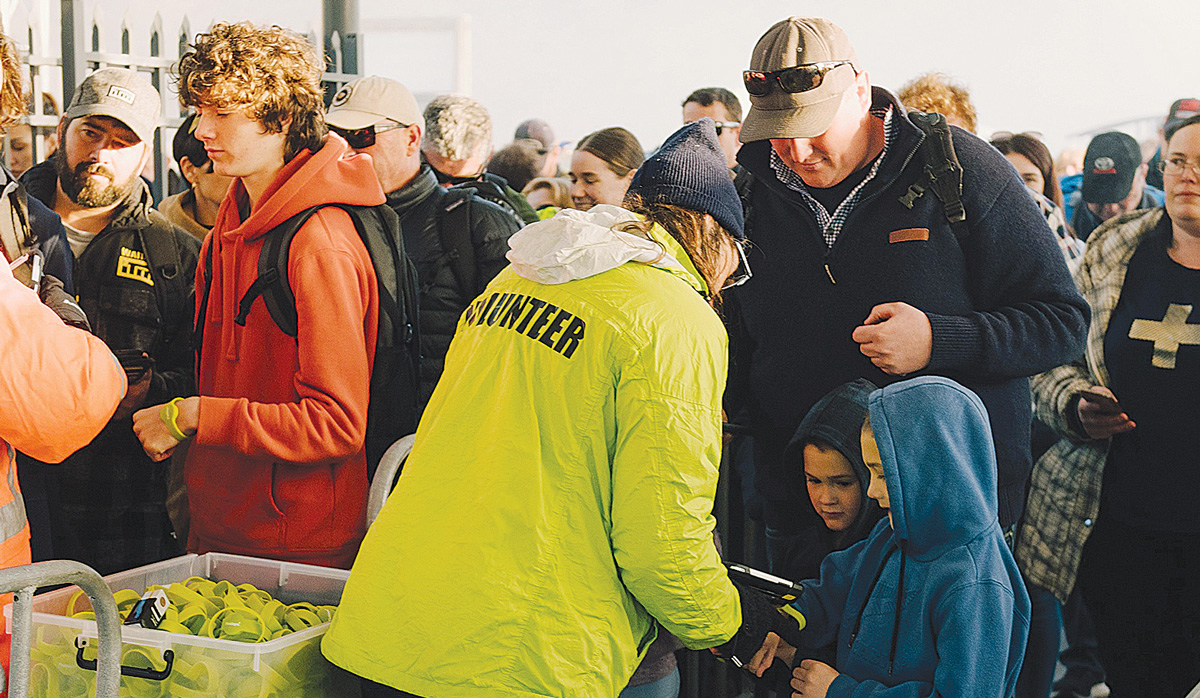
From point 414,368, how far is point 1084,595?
225cm

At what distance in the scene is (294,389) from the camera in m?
2.58

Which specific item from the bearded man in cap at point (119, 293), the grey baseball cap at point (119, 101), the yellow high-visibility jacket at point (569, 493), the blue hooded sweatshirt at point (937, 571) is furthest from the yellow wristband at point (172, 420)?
the grey baseball cap at point (119, 101)

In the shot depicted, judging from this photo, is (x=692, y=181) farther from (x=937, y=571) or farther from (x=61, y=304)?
(x=61, y=304)

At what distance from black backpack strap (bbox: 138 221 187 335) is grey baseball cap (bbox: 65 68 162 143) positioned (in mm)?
375

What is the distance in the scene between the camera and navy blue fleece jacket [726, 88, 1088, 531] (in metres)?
2.52

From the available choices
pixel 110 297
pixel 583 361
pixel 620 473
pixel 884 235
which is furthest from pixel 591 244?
pixel 110 297

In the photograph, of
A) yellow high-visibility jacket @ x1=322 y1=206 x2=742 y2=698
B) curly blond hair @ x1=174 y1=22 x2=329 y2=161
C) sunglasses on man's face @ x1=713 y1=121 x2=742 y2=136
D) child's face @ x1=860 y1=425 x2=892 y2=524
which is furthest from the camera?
sunglasses on man's face @ x1=713 y1=121 x2=742 y2=136

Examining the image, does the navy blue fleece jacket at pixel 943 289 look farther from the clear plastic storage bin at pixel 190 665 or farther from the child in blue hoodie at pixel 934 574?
the clear plastic storage bin at pixel 190 665

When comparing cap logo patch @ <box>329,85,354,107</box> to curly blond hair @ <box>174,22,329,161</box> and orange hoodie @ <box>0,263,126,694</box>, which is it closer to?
curly blond hair @ <box>174,22,329,161</box>

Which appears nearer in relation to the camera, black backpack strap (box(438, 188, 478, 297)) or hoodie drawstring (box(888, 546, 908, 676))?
hoodie drawstring (box(888, 546, 908, 676))

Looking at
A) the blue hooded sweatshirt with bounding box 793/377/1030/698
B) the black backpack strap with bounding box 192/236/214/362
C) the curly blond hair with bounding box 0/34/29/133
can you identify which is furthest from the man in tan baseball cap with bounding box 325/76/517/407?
the blue hooded sweatshirt with bounding box 793/377/1030/698

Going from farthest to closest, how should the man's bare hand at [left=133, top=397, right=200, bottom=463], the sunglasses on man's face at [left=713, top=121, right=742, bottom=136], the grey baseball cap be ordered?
1. the sunglasses on man's face at [left=713, top=121, right=742, bottom=136]
2. the grey baseball cap
3. the man's bare hand at [left=133, top=397, right=200, bottom=463]

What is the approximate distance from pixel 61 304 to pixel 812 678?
183 centimetres

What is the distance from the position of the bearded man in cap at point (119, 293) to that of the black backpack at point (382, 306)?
85cm
